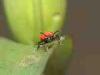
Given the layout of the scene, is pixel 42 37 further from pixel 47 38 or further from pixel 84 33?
pixel 84 33

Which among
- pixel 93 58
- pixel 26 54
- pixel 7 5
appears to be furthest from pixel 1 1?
pixel 93 58

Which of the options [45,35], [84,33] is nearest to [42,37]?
[45,35]

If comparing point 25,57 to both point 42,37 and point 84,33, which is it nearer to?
point 42,37

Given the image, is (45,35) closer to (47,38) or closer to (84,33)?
(47,38)

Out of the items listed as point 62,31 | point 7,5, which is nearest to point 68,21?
point 62,31

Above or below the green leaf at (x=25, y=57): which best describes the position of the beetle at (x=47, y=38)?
above

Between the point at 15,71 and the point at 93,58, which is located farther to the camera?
the point at 93,58

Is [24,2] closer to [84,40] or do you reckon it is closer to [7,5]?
[7,5]

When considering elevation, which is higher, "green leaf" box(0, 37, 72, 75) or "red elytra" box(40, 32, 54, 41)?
"red elytra" box(40, 32, 54, 41)

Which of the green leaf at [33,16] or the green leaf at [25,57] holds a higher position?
the green leaf at [33,16]

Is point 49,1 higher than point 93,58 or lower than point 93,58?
higher

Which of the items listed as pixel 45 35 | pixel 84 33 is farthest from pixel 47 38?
pixel 84 33
